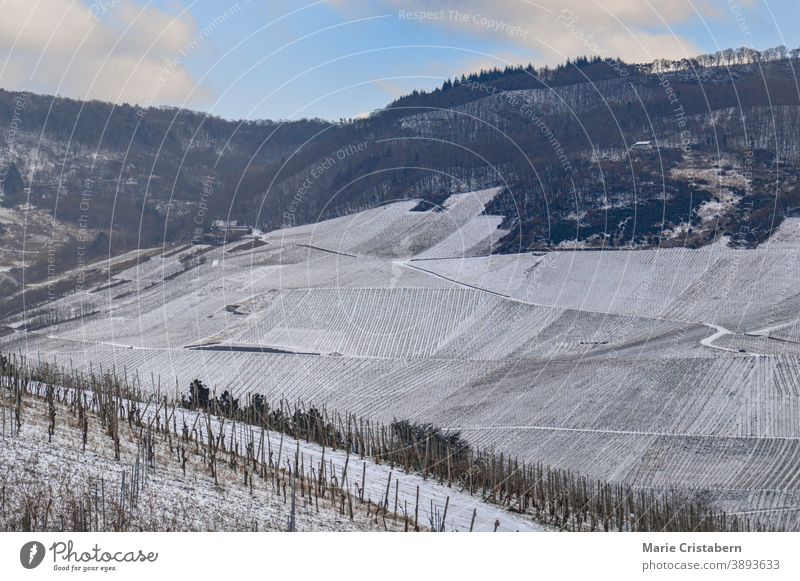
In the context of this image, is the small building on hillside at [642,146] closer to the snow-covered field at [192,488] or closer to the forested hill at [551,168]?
the forested hill at [551,168]

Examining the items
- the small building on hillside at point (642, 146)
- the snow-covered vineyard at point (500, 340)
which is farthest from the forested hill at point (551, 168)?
the snow-covered vineyard at point (500, 340)

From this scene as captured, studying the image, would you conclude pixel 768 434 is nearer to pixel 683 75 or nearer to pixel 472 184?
pixel 472 184

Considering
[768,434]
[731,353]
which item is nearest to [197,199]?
[731,353]

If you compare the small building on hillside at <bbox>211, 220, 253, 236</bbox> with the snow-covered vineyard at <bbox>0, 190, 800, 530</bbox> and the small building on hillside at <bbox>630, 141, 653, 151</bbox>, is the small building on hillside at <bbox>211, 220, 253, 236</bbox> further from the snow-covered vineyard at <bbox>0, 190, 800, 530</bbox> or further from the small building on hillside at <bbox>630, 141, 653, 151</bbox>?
the small building on hillside at <bbox>630, 141, 653, 151</bbox>
